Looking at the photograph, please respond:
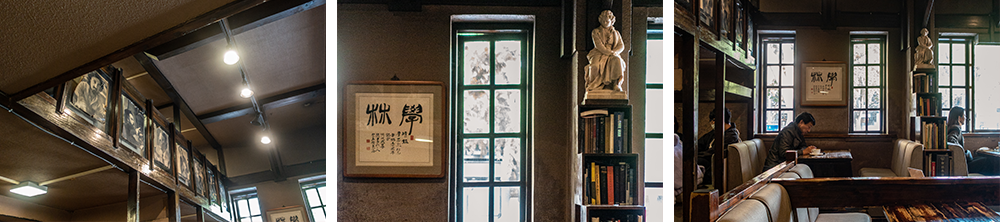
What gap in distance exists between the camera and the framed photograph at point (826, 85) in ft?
2.95

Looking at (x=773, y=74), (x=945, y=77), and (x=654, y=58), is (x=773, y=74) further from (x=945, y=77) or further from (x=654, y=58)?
(x=654, y=58)

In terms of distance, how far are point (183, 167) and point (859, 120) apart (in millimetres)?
1534

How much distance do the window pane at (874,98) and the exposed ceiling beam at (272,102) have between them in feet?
5.08

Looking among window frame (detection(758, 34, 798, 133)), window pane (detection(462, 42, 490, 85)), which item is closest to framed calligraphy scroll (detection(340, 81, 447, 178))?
window pane (detection(462, 42, 490, 85))

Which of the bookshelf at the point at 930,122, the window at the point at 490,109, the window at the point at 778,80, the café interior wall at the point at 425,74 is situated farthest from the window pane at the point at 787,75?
the window at the point at 490,109

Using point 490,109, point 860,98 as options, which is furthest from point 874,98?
point 490,109

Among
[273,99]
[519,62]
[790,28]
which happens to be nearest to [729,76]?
[790,28]

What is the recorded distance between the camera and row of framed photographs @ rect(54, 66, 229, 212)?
2.51ft

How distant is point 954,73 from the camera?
2.66 feet

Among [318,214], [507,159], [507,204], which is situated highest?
[507,159]

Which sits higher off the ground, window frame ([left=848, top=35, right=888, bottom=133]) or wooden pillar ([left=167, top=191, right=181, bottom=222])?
window frame ([left=848, top=35, right=888, bottom=133])

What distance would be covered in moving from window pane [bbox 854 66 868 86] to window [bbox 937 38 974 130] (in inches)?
4.5

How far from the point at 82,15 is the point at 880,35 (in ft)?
5.64

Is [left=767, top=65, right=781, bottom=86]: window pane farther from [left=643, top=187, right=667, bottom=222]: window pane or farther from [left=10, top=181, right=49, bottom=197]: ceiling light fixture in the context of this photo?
[left=10, top=181, right=49, bottom=197]: ceiling light fixture
